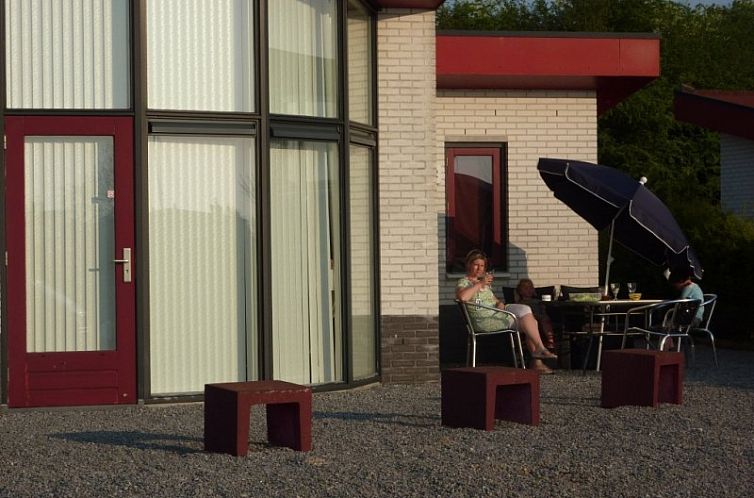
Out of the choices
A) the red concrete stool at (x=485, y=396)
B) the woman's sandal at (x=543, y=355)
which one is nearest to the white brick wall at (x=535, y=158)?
the woman's sandal at (x=543, y=355)

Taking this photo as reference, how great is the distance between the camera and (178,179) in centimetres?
1024

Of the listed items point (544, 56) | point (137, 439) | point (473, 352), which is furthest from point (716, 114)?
point (137, 439)

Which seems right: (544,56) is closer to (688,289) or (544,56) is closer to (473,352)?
(688,289)

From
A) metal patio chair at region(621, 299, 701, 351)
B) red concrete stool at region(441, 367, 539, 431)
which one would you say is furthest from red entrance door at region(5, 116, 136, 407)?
metal patio chair at region(621, 299, 701, 351)

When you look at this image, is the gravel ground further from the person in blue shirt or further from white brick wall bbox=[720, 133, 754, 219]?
white brick wall bbox=[720, 133, 754, 219]

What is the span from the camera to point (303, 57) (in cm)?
1087

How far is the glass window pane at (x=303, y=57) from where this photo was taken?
10648 millimetres

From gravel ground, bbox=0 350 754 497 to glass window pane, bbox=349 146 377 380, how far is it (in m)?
1.02

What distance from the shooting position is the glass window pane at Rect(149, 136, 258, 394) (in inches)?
401

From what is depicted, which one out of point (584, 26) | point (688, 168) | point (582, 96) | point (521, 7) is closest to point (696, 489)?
point (582, 96)

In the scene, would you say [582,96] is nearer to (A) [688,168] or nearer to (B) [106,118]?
(B) [106,118]

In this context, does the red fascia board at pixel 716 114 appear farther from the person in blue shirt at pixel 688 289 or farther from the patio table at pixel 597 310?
the patio table at pixel 597 310

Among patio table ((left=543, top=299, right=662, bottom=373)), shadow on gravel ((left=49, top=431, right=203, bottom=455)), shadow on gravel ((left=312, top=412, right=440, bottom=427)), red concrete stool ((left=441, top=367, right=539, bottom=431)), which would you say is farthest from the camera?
patio table ((left=543, top=299, right=662, bottom=373))

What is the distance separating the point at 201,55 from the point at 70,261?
72.1 inches
